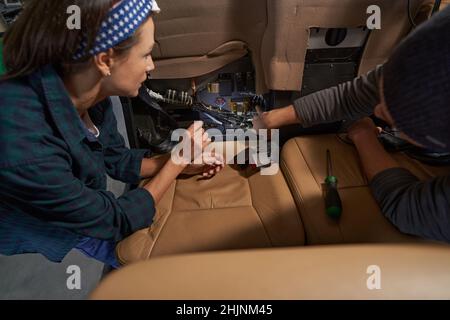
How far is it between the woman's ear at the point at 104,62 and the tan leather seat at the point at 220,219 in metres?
0.41

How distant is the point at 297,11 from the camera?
2.48 ft

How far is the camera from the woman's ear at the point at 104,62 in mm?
537

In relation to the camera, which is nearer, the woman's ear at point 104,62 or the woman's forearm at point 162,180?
the woman's ear at point 104,62

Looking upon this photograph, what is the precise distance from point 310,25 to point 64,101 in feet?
2.13

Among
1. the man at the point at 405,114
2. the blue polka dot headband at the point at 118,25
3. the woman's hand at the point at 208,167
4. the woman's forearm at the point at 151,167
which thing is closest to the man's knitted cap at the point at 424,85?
the man at the point at 405,114

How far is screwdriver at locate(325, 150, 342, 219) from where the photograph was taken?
0.71m

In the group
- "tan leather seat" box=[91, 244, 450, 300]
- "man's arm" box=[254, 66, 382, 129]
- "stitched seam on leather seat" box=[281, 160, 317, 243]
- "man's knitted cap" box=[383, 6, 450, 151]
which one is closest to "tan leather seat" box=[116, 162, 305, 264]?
"stitched seam on leather seat" box=[281, 160, 317, 243]

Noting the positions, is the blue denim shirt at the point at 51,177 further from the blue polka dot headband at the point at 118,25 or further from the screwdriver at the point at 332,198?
the screwdriver at the point at 332,198

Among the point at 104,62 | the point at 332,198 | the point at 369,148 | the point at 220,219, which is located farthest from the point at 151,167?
the point at 369,148

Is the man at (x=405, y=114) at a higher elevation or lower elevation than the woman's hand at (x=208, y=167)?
higher

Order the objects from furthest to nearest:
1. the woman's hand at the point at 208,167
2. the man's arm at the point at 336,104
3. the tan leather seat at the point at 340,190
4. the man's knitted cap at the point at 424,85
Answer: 1. the woman's hand at the point at 208,167
2. the man's arm at the point at 336,104
3. the tan leather seat at the point at 340,190
4. the man's knitted cap at the point at 424,85

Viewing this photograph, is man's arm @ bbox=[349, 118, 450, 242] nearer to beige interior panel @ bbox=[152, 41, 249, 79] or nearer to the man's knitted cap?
the man's knitted cap

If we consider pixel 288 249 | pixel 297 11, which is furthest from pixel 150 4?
pixel 288 249

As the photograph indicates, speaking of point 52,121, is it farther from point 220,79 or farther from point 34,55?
point 220,79
